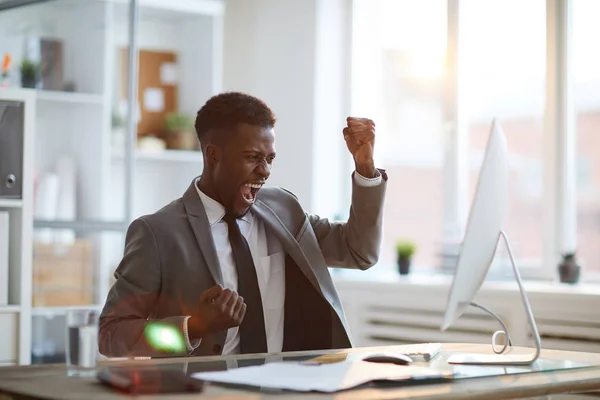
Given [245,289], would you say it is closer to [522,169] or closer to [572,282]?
[572,282]

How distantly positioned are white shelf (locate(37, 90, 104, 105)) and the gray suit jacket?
202 centimetres

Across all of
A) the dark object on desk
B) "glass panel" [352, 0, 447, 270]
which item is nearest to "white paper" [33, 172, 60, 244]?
"glass panel" [352, 0, 447, 270]

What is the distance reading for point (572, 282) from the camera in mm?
3812

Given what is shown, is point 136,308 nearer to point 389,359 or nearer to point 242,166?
point 242,166

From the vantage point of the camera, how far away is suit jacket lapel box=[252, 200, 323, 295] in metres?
2.36

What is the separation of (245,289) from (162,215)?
0.28 meters

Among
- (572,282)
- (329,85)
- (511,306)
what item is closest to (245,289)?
(511,306)

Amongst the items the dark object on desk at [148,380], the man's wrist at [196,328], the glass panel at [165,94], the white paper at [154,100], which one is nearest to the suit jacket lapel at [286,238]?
the man's wrist at [196,328]

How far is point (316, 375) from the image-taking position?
1.61 m

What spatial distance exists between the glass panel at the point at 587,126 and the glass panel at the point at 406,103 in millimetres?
742

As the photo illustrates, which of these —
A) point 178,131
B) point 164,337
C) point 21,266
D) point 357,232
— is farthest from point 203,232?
point 178,131

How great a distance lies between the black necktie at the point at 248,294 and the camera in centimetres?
226

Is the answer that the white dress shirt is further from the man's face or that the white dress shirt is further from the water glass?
the water glass

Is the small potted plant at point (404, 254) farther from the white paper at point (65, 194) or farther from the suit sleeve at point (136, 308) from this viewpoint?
the suit sleeve at point (136, 308)
